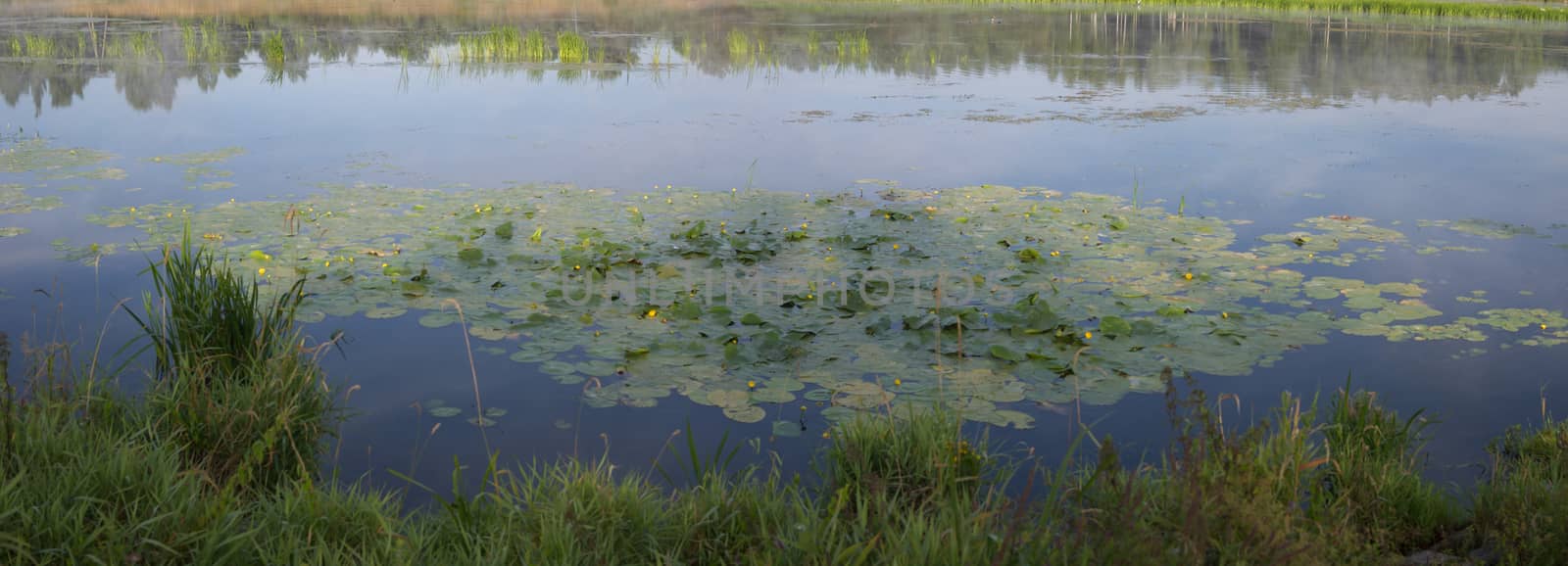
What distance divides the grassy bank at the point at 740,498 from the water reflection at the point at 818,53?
11.2 m

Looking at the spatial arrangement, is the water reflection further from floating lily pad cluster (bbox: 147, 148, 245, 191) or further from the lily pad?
the lily pad

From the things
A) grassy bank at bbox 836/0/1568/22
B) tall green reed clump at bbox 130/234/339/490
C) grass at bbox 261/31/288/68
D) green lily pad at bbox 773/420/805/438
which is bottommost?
green lily pad at bbox 773/420/805/438

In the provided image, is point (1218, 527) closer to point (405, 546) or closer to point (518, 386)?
point (405, 546)

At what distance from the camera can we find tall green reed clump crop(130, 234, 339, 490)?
3713 mm

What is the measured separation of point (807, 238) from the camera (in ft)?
22.4

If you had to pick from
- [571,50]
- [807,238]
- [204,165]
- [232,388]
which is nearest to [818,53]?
[571,50]

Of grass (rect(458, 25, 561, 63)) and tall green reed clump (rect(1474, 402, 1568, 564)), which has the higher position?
grass (rect(458, 25, 561, 63))

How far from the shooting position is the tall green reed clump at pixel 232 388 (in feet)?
12.2

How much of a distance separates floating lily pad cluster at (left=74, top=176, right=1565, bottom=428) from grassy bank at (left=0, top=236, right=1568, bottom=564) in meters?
0.47

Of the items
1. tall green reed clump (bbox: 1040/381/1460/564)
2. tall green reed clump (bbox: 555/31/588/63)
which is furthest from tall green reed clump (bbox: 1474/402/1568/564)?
tall green reed clump (bbox: 555/31/588/63)

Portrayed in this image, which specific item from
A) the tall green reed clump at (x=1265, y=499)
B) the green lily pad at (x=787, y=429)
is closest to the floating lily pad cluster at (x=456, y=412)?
the green lily pad at (x=787, y=429)

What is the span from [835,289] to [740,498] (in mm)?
2442

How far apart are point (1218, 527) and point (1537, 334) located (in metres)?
3.28

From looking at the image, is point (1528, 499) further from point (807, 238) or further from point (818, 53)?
point (818, 53)
